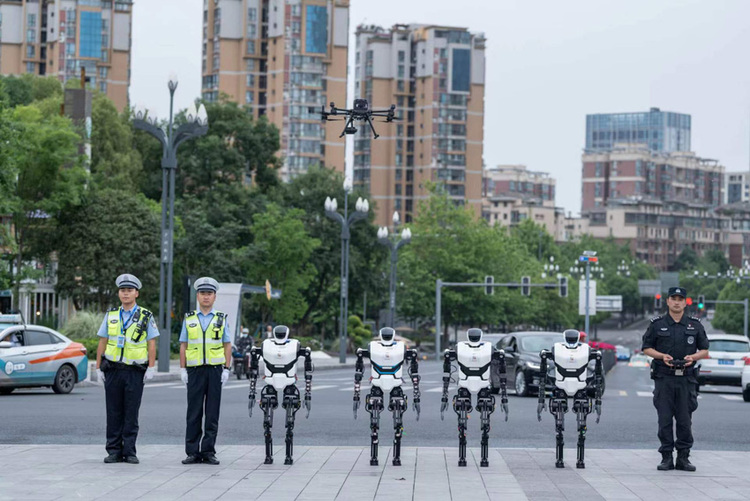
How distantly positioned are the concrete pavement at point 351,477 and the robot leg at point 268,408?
0.21m

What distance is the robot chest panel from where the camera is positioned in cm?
1400

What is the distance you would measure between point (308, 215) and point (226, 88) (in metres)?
69.5

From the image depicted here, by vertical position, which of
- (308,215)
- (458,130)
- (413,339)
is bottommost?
(413,339)

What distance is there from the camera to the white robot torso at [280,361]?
13.8 m

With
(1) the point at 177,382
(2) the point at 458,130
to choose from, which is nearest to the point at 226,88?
(2) the point at 458,130

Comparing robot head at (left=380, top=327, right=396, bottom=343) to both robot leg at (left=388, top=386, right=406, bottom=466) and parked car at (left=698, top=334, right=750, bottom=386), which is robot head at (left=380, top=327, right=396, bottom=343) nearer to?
robot leg at (left=388, top=386, right=406, bottom=466)

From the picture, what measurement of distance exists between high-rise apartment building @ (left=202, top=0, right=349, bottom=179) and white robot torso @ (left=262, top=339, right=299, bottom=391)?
12852 cm

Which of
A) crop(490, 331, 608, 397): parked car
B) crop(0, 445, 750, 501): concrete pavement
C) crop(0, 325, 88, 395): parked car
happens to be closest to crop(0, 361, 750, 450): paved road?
crop(0, 325, 88, 395): parked car

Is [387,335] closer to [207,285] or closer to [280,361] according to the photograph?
[280,361]

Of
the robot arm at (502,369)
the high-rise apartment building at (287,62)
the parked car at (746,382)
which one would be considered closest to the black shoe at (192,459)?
the robot arm at (502,369)

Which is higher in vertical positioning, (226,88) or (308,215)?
(226,88)

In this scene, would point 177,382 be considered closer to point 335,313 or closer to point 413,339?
point 335,313

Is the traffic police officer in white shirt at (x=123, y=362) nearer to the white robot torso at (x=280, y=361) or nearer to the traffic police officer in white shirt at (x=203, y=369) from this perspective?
the traffic police officer in white shirt at (x=203, y=369)

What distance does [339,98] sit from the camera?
146m
